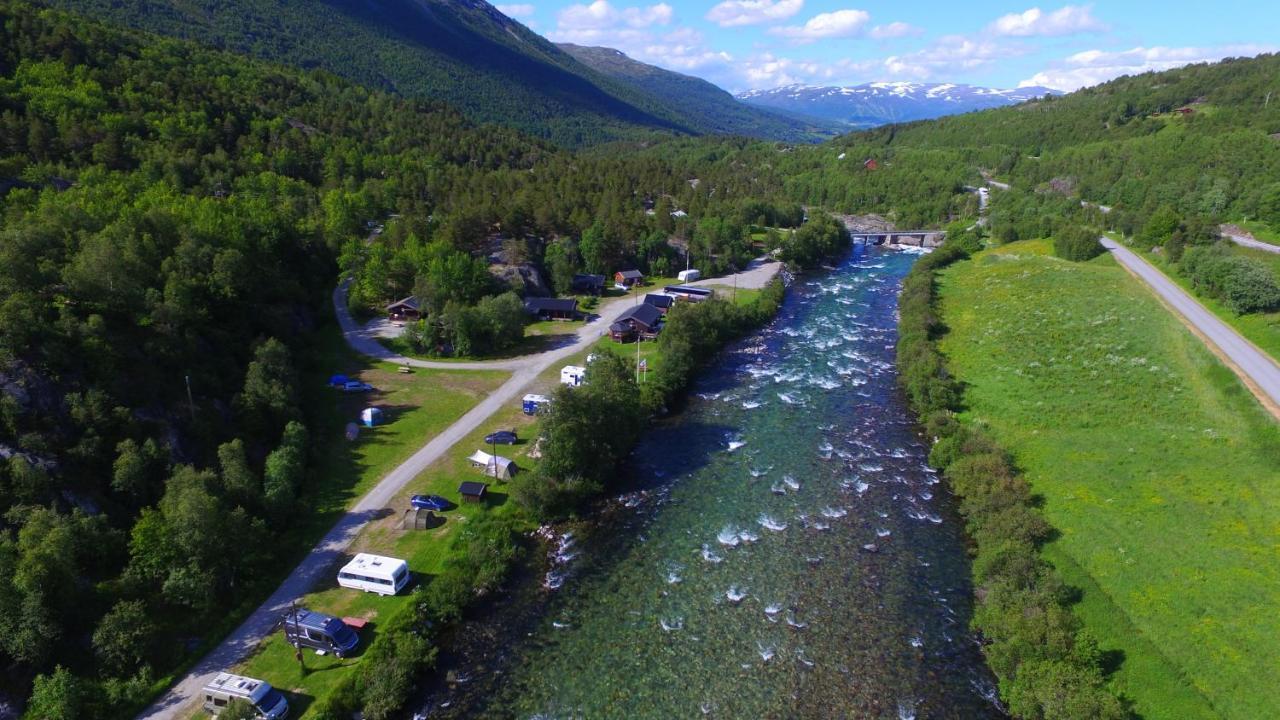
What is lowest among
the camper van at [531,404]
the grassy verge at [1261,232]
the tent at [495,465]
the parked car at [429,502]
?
the parked car at [429,502]

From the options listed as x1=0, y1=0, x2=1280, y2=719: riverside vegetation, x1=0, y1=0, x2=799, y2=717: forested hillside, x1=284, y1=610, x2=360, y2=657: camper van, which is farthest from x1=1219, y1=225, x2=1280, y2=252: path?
x1=284, y1=610, x2=360, y2=657: camper van

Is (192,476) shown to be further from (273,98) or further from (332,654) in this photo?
(273,98)

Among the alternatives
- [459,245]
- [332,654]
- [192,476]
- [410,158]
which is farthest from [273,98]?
[332,654]

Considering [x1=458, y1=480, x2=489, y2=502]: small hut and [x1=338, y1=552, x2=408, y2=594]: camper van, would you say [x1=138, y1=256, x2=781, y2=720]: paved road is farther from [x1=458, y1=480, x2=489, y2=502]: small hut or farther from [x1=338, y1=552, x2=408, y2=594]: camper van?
[x1=458, y1=480, x2=489, y2=502]: small hut

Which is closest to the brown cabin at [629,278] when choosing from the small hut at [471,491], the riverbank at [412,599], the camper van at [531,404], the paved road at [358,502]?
the paved road at [358,502]

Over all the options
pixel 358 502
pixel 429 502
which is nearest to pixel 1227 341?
pixel 429 502

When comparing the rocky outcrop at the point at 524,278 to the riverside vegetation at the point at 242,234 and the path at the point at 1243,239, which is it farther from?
the path at the point at 1243,239
